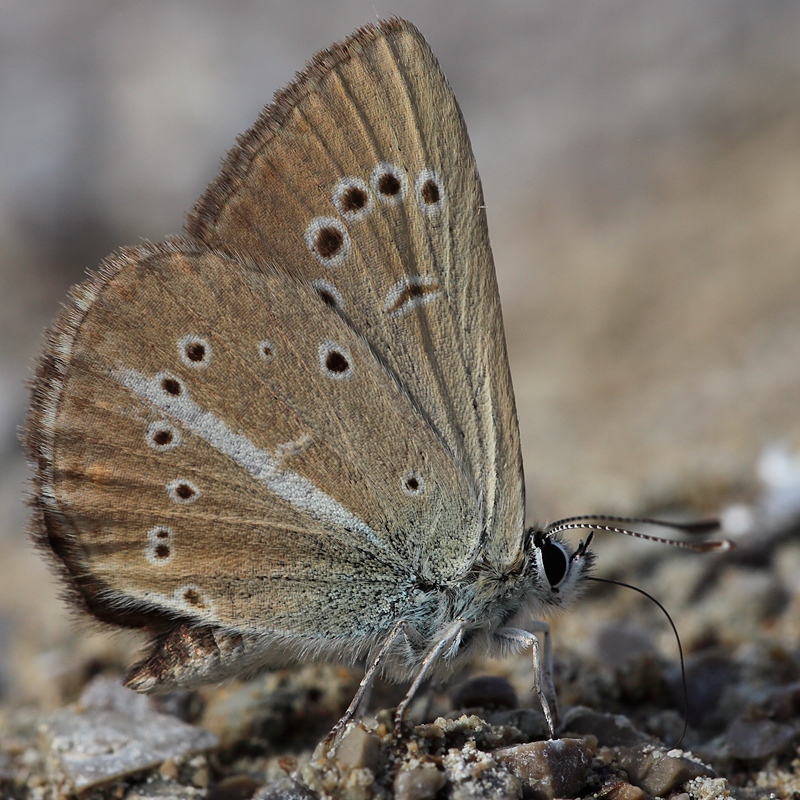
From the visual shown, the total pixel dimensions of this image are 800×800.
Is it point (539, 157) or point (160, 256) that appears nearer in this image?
point (160, 256)

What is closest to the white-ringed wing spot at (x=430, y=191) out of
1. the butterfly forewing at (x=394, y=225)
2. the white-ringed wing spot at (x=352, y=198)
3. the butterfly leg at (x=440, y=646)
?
the butterfly forewing at (x=394, y=225)

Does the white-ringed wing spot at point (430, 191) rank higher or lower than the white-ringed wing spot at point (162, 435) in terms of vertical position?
higher

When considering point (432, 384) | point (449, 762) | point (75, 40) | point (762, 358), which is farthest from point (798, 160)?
point (75, 40)

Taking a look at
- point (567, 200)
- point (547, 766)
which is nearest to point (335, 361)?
point (547, 766)

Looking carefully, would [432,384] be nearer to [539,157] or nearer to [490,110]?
[539,157]

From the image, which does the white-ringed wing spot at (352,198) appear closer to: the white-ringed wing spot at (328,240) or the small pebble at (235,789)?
the white-ringed wing spot at (328,240)

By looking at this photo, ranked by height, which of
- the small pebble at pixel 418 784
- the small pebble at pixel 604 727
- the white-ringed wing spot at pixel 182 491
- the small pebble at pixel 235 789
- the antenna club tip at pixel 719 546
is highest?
the antenna club tip at pixel 719 546

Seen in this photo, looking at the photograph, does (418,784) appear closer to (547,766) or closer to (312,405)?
(547,766)
